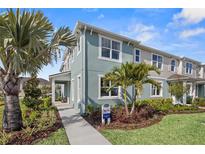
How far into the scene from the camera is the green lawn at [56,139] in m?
6.42

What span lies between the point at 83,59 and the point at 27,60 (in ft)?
18.0

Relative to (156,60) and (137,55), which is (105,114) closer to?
(137,55)

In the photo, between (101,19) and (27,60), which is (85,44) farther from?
(27,60)

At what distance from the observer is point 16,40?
6.73m

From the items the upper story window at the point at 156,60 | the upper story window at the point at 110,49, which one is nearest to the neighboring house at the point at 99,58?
the upper story window at the point at 110,49

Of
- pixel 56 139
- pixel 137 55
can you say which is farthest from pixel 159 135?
pixel 137 55

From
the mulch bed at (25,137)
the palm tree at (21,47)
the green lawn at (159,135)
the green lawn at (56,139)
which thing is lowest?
the green lawn at (159,135)

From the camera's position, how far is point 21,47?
22.9 feet

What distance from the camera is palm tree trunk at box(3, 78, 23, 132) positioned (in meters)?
7.48

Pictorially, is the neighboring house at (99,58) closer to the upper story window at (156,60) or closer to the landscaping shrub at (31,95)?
the upper story window at (156,60)

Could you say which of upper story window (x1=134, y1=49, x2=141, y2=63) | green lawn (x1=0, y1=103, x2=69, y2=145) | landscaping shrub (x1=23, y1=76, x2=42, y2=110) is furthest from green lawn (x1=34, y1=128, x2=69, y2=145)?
upper story window (x1=134, y1=49, x2=141, y2=63)

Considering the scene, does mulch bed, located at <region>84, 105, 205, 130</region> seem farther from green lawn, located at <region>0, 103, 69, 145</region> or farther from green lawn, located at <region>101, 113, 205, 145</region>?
green lawn, located at <region>0, 103, 69, 145</region>

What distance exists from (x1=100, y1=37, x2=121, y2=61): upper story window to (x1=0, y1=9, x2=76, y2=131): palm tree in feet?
16.8

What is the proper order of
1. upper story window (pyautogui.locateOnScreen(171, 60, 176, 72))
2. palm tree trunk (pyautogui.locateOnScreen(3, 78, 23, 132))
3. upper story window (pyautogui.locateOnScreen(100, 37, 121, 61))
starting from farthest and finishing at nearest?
upper story window (pyautogui.locateOnScreen(171, 60, 176, 72)), upper story window (pyautogui.locateOnScreen(100, 37, 121, 61)), palm tree trunk (pyautogui.locateOnScreen(3, 78, 23, 132))
